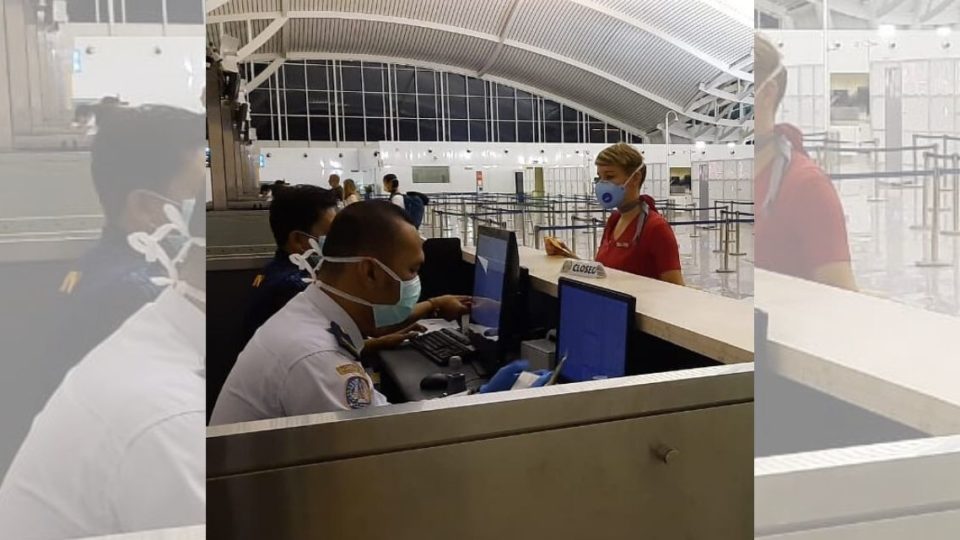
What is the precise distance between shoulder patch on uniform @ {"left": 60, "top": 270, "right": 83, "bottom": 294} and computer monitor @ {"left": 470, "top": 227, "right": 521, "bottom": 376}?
1744 millimetres

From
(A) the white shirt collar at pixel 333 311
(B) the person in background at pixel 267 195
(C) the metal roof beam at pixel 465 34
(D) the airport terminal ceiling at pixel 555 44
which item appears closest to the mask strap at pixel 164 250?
(A) the white shirt collar at pixel 333 311

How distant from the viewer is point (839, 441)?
1197 mm

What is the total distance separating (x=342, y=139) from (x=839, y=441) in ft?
92.4

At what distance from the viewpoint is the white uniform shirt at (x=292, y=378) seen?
145cm

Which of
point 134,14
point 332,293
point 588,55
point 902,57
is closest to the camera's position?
point 134,14

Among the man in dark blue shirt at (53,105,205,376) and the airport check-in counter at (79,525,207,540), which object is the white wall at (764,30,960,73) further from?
the airport check-in counter at (79,525,207,540)

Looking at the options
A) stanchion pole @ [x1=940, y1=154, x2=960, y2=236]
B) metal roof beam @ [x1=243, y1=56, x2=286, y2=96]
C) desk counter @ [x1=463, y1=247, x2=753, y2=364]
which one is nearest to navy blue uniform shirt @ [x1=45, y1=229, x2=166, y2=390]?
stanchion pole @ [x1=940, y1=154, x2=960, y2=236]

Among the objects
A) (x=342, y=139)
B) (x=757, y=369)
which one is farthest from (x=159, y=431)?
(x=342, y=139)

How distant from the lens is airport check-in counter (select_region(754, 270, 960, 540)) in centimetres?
115

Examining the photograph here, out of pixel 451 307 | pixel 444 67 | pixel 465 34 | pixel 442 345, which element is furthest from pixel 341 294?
pixel 444 67

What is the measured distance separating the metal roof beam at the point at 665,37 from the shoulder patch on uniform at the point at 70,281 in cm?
2486

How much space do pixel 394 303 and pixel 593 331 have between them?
0.51 metres

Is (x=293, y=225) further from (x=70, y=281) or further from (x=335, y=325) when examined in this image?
(x=70, y=281)

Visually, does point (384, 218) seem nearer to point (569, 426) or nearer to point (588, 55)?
point (569, 426)
